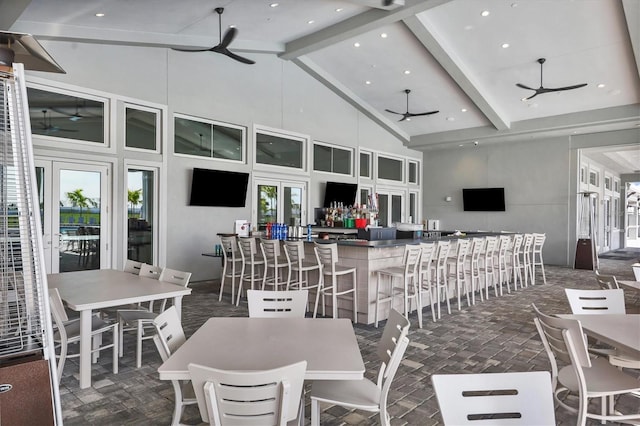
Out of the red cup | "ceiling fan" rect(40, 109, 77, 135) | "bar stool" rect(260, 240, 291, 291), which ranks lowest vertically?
"bar stool" rect(260, 240, 291, 291)

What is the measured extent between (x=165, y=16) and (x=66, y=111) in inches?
86.7

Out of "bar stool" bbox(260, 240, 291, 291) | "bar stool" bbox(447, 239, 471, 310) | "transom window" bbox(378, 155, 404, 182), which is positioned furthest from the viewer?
"transom window" bbox(378, 155, 404, 182)

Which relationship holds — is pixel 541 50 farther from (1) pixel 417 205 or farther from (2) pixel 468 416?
(2) pixel 468 416

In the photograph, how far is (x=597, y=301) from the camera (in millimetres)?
3361

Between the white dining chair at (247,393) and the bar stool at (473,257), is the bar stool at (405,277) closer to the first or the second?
the bar stool at (473,257)

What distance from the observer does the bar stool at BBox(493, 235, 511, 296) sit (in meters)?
7.39

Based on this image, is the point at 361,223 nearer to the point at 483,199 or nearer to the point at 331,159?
the point at 331,159

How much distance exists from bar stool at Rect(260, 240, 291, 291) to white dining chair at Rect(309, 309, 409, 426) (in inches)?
138

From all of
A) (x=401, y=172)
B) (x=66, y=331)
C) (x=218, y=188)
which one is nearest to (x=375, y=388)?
(x=66, y=331)

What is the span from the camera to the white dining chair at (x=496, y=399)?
5.11 feet

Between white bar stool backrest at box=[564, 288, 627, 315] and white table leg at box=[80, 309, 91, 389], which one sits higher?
white bar stool backrest at box=[564, 288, 627, 315]

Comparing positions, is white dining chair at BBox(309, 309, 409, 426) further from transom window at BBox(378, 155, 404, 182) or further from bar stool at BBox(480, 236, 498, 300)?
transom window at BBox(378, 155, 404, 182)

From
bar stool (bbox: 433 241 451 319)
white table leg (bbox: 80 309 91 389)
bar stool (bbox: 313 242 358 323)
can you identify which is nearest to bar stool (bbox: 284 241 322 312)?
bar stool (bbox: 313 242 358 323)

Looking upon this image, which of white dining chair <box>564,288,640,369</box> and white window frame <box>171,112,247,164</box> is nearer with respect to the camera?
white dining chair <box>564,288,640,369</box>
